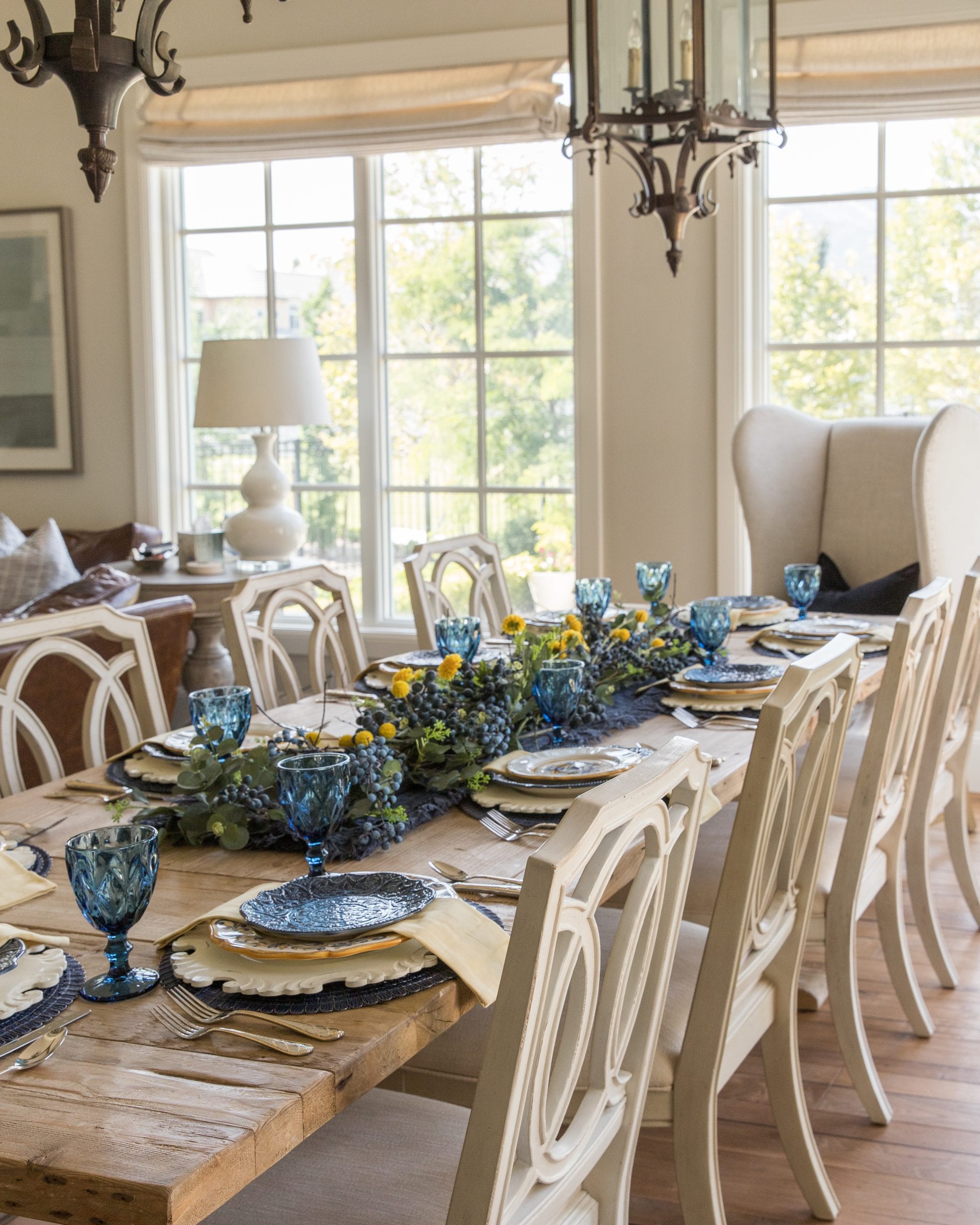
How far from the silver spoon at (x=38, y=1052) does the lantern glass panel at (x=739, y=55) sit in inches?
85.3

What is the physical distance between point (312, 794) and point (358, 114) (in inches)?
150

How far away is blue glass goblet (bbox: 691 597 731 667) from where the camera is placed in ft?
8.32

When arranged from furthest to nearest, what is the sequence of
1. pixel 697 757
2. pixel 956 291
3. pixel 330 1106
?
pixel 956 291 < pixel 697 757 < pixel 330 1106

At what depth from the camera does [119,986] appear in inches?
44.9

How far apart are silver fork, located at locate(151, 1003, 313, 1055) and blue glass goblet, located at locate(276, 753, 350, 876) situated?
0.29 m

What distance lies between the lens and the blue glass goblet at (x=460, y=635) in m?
2.38

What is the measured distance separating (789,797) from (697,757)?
541 mm

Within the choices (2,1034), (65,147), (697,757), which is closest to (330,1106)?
(2,1034)

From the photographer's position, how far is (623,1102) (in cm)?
133

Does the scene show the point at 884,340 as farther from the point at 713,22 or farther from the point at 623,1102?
the point at 623,1102

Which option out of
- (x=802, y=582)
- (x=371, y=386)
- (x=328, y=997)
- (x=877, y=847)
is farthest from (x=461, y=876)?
(x=371, y=386)

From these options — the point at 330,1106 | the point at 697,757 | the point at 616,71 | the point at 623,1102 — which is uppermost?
the point at 616,71

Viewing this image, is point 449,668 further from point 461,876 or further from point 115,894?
point 115,894

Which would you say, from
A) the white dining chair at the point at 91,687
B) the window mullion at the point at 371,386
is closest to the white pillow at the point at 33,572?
the window mullion at the point at 371,386
